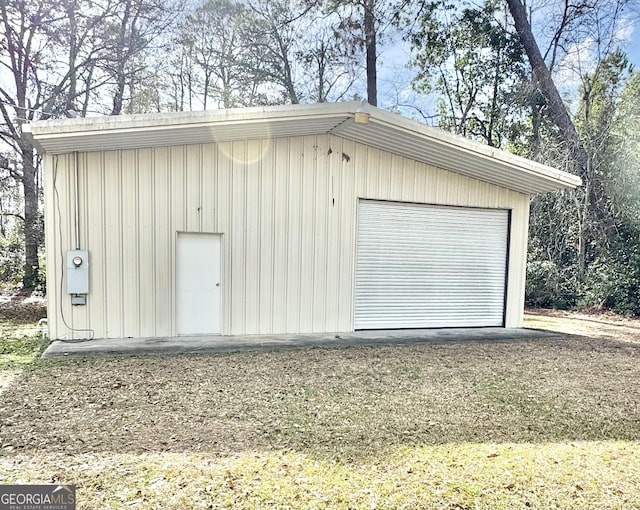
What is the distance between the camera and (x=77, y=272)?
19.4 feet

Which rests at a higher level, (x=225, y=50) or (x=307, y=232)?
(x=225, y=50)

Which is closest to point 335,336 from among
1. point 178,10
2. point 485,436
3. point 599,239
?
point 485,436

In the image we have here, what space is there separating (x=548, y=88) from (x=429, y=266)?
27.7ft

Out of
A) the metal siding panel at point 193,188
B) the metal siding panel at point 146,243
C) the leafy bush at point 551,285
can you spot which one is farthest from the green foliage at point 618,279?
the metal siding panel at point 146,243

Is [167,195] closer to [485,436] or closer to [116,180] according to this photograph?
[116,180]

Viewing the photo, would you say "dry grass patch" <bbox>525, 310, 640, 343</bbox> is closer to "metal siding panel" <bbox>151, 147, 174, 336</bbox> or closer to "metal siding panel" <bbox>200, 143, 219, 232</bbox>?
"metal siding panel" <bbox>200, 143, 219, 232</bbox>

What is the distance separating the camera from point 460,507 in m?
2.31

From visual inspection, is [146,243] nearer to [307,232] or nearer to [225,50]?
[307,232]

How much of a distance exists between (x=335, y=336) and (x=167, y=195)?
11.4ft

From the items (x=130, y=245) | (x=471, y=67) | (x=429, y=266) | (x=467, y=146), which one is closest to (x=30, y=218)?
(x=130, y=245)

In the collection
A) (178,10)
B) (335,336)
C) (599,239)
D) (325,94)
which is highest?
(178,10)

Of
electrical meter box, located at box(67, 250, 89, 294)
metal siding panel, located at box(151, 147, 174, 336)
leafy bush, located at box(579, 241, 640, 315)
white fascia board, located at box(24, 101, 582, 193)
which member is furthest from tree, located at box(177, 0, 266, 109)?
leafy bush, located at box(579, 241, 640, 315)

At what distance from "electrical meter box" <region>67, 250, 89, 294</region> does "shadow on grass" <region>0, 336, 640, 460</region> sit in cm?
120

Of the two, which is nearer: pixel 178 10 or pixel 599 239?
pixel 599 239
